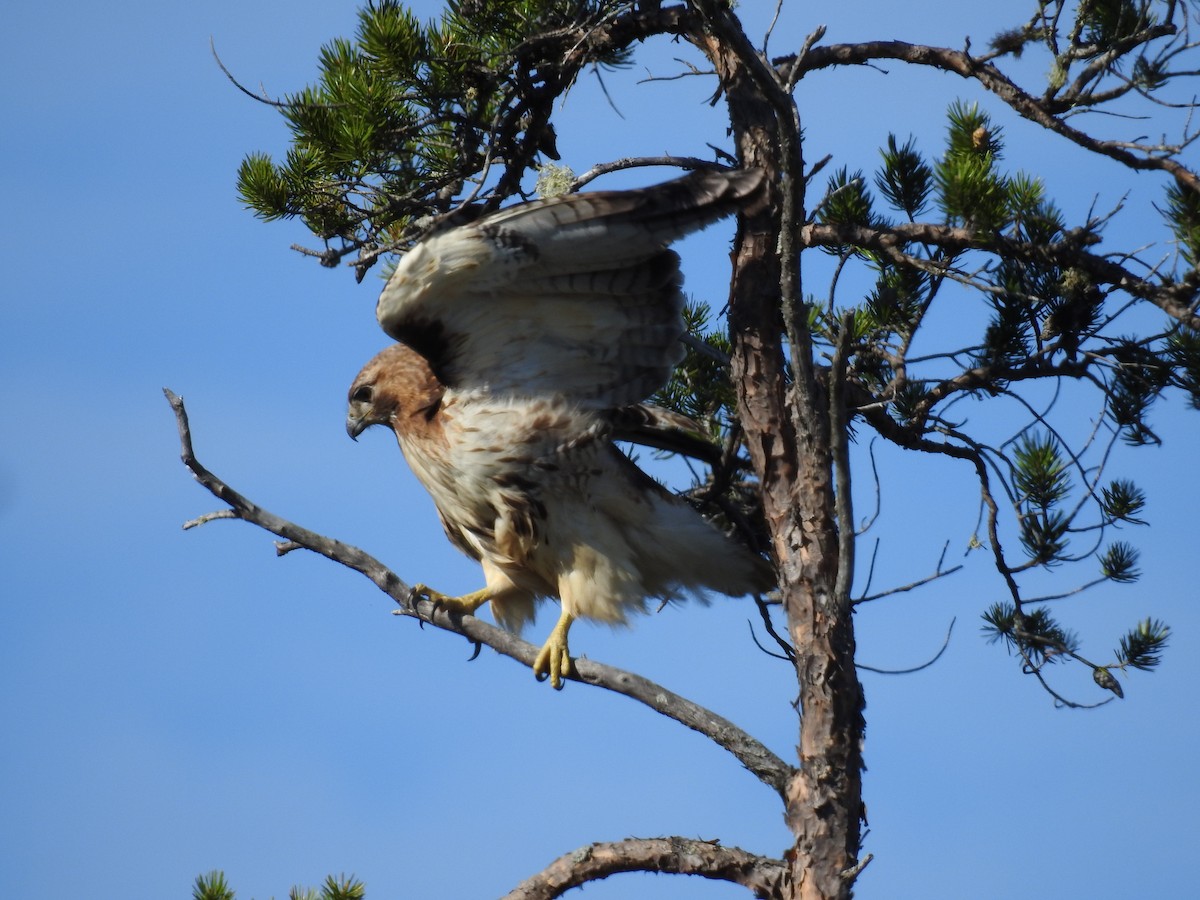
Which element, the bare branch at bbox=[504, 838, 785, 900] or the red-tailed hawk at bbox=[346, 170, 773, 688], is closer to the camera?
the bare branch at bbox=[504, 838, 785, 900]

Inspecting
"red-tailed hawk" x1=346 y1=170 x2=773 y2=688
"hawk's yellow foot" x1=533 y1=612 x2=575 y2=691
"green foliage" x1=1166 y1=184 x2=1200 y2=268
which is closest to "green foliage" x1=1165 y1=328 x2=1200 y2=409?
"green foliage" x1=1166 y1=184 x2=1200 y2=268

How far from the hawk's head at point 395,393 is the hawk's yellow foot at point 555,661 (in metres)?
0.95

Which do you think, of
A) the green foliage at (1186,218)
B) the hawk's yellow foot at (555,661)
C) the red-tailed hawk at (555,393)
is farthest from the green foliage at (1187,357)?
the hawk's yellow foot at (555,661)

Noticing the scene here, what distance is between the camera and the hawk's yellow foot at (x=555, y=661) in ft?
14.9

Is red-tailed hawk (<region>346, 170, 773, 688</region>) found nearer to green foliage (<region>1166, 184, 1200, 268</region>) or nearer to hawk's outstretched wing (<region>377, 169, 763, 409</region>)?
hawk's outstretched wing (<region>377, 169, 763, 409</region>)

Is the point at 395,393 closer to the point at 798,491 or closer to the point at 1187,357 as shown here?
the point at 798,491

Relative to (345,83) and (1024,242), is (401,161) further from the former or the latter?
(1024,242)

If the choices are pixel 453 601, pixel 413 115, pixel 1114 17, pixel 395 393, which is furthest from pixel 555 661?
pixel 1114 17

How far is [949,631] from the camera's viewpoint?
4.46m

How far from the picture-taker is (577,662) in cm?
404

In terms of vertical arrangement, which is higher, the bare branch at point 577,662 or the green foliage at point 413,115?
the green foliage at point 413,115

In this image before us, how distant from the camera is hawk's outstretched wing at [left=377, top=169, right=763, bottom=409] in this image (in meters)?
4.15

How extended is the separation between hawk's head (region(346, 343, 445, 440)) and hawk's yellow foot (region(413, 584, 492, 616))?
621 mm

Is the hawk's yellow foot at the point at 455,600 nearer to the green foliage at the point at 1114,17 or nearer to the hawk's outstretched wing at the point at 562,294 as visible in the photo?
the hawk's outstretched wing at the point at 562,294
